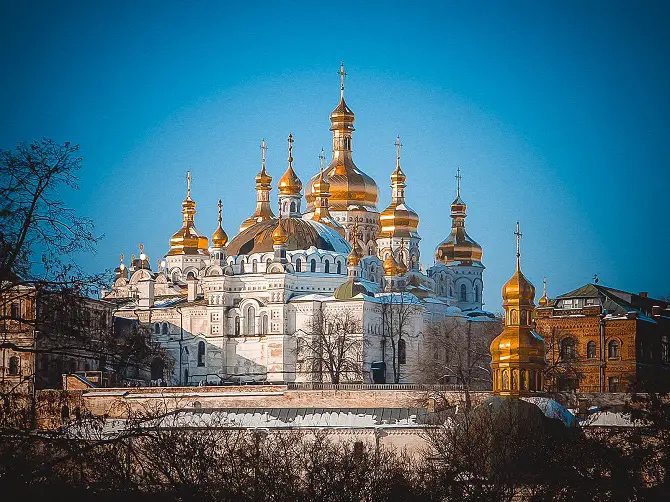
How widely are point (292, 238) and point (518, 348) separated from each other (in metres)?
21.7

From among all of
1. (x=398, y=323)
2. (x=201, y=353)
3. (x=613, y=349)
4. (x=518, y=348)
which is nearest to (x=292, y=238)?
(x=201, y=353)

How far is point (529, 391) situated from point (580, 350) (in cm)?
1142

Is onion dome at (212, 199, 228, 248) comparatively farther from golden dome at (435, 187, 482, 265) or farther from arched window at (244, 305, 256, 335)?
golden dome at (435, 187, 482, 265)

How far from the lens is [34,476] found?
608 inches

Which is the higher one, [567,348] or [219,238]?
[219,238]

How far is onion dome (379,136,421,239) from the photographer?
77.4 m

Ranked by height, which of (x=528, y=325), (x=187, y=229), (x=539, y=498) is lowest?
(x=539, y=498)

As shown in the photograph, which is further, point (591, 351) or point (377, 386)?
point (591, 351)

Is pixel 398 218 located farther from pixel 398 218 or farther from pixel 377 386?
pixel 377 386

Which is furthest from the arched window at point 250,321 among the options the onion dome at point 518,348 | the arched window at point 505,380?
the arched window at point 505,380

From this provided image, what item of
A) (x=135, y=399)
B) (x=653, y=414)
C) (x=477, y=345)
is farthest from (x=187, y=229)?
(x=653, y=414)

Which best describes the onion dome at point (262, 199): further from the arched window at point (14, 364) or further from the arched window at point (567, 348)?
the arched window at point (14, 364)

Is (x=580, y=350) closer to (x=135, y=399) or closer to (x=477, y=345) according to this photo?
(x=477, y=345)

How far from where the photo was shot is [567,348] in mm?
61781
